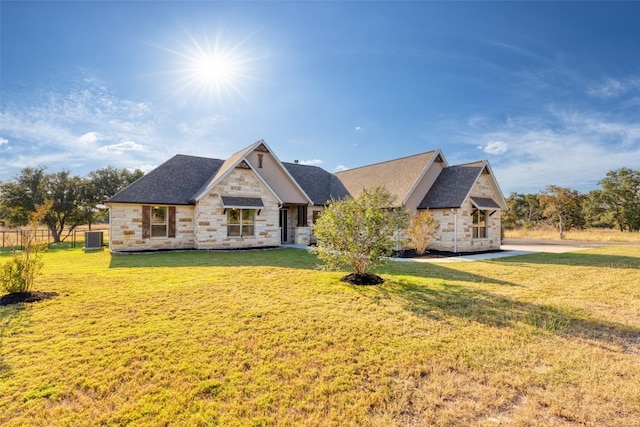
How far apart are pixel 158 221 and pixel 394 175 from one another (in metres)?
15.5

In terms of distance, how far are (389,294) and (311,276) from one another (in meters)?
2.98

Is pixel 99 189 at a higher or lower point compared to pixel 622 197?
higher

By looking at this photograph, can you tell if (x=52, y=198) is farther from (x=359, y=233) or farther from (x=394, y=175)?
(x=359, y=233)

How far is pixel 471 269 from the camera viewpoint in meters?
11.6

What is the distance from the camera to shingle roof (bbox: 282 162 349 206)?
2275cm

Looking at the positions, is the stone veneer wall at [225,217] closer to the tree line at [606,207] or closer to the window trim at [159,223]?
the window trim at [159,223]

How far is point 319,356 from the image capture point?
4.20m

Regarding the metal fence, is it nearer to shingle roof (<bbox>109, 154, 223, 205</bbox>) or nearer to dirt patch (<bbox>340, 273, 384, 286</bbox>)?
shingle roof (<bbox>109, 154, 223, 205</bbox>)

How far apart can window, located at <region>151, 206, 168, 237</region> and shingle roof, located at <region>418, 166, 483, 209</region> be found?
15.6 m

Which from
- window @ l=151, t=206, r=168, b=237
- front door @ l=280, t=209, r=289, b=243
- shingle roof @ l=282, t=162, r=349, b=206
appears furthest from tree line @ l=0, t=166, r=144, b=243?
shingle roof @ l=282, t=162, r=349, b=206

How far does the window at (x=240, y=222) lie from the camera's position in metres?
17.8

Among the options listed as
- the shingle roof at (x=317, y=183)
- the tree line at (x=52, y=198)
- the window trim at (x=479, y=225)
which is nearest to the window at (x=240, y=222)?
the shingle roof at (x=317, y=183)

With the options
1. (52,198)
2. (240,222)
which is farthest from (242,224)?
(52,198)

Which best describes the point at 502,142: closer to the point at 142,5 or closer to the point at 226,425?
the point at 142,5
